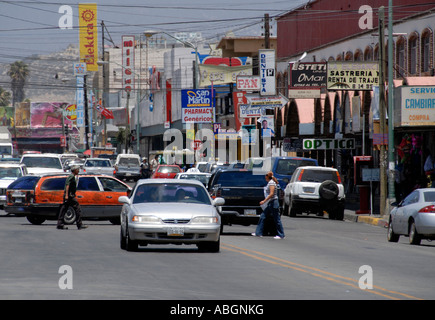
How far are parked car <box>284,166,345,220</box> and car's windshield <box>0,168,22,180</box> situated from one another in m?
10.4

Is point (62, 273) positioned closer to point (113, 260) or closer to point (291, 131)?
point (113, 260)

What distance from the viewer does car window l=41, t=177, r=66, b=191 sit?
30422mm

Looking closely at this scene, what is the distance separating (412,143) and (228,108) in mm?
47288

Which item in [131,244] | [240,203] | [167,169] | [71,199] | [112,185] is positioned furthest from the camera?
[167,169]

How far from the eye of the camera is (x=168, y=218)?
19.0 meters

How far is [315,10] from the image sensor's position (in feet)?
196

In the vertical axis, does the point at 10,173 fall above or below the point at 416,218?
above

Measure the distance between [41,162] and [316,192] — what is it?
48.2ft

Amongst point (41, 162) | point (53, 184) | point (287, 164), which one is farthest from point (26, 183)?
point (41, 162)

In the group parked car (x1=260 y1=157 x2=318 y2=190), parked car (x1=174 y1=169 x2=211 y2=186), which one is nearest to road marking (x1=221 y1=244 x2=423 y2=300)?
parked car (x1=260 y1=157 x2=318 y2=190)

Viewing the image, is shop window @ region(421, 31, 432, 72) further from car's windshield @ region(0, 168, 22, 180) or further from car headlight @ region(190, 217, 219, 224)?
car headlight @ region(190, 217, 219, 224)

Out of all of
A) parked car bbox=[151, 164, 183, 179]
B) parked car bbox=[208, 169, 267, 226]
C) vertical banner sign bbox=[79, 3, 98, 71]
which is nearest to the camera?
parked car bbox=[208, 169, 267, 226]

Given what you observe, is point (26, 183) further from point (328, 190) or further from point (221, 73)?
point (221, 73)

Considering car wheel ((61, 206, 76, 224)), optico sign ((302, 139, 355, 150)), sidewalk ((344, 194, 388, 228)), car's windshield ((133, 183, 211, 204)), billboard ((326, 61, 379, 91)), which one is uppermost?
billboard ((326, 61, 379, 91))
